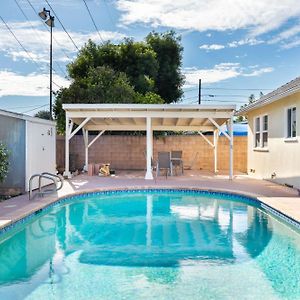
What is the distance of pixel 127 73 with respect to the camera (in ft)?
74.0

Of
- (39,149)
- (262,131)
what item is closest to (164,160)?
(262,131)

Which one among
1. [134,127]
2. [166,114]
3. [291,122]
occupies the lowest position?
[291,122]

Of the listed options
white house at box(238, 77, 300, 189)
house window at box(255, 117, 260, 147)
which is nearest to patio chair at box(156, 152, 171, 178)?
white house at box(238, 77, 300, 189)

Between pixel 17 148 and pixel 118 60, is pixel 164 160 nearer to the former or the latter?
pixel 17 148

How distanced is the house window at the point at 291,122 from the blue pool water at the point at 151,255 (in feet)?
11.2

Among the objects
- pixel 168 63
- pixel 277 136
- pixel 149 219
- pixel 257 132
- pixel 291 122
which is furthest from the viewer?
pixel 168 63

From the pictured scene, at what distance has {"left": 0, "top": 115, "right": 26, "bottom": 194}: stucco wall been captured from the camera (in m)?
10.7

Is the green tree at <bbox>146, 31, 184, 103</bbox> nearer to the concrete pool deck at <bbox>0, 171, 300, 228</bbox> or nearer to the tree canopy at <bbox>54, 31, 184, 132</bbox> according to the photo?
the tree canopy at <bbox>54, 31, 184, 132</bbox>

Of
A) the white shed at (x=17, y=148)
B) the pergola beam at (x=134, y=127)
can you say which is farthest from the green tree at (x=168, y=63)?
the white shed at (x=17, y=148)

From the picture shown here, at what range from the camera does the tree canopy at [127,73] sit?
19.0 meters

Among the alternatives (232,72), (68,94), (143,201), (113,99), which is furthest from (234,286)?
(232,72)

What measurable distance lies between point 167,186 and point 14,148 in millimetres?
4905

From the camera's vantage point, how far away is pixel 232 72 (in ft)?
99.5

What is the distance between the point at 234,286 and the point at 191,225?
11.0 ft
